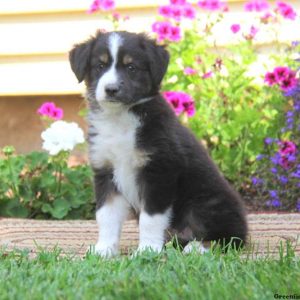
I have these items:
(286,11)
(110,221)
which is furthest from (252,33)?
(110,221)

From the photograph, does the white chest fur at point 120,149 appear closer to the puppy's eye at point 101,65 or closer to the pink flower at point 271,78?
the puppy's eye at point 101,65

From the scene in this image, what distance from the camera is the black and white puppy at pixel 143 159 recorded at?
15.3 feet

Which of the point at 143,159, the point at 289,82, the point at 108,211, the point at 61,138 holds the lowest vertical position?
the point at 108,211

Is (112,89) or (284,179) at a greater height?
(112,89)

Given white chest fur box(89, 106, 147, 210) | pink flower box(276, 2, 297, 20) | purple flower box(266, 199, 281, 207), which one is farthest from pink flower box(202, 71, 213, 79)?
white chest fur box(89, 106, 147, 210)

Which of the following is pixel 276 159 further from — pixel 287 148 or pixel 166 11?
pixel 166 11

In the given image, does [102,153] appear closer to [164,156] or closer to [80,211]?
[164,156]

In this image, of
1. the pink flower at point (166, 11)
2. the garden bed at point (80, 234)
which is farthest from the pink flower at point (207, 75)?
the garden bed at point (80, 234)

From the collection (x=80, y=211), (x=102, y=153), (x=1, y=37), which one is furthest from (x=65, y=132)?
(x=1, y=37)

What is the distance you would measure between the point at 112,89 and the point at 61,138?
7.37 ft

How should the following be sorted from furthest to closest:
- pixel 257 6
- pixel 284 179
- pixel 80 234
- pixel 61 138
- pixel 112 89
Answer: pixel 257 6 < pixel 284 179 < pixel 61 138 < pixel 80 234 < pixel 112 89

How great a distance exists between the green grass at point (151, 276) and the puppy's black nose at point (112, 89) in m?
1.03

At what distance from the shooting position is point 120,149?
15.6 ft

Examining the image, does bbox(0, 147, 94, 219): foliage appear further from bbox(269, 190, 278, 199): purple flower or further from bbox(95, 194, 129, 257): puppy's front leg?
bbox(95, 194, 129, 257): puppy's front leg
